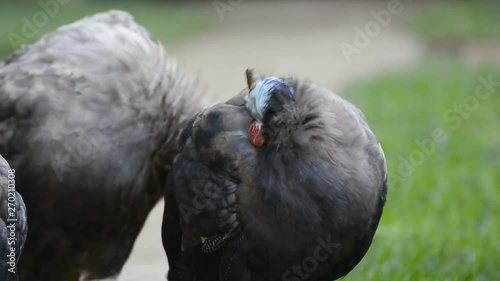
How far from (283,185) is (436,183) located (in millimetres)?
4063

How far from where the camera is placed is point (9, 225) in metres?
3.46

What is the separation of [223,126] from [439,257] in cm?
238

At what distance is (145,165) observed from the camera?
4.73m

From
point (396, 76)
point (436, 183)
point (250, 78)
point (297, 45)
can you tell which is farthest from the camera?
point (297, 45)

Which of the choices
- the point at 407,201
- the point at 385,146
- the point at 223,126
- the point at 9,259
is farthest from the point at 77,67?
the point at 385,146

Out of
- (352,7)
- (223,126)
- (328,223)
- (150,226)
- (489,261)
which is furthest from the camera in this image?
(352,7)

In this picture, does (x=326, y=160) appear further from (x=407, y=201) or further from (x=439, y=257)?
(x=407, y=201)

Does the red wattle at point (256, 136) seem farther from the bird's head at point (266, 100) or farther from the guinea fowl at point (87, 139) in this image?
the guinea fowl at point (87, 139)

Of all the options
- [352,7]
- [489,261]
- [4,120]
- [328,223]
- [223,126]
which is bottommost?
[489,261]

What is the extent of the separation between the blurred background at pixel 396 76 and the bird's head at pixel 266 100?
866 millimetres

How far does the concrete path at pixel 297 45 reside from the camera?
12938mm

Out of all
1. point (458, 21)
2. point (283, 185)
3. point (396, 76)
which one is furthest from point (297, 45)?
point (283, 185)

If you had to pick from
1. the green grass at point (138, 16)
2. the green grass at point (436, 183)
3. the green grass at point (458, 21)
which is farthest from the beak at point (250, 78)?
the green grass at point (458, 21)

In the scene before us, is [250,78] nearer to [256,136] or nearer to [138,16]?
[256,136]
